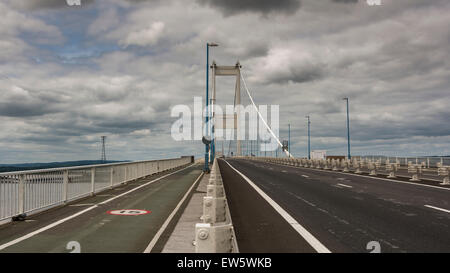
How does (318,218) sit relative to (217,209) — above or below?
below

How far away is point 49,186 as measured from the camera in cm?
1241

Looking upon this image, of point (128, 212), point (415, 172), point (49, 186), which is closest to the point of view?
point (128, 212)

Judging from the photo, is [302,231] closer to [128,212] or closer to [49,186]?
[128,212]

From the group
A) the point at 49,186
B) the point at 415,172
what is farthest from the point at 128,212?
the point at 415,172

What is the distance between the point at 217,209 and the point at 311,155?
246 feet

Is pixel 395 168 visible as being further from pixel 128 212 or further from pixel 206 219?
pixel 206 219

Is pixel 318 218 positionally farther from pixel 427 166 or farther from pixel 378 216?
pixel 427 166

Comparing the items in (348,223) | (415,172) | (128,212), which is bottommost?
(415,172)

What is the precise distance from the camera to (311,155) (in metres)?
79.7

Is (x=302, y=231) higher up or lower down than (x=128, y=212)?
higher up

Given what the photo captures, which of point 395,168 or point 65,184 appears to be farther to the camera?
point 395,168

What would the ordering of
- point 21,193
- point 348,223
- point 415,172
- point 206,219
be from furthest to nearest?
point 415,172 → point 21,193 → point 348,223 → point 206,219
